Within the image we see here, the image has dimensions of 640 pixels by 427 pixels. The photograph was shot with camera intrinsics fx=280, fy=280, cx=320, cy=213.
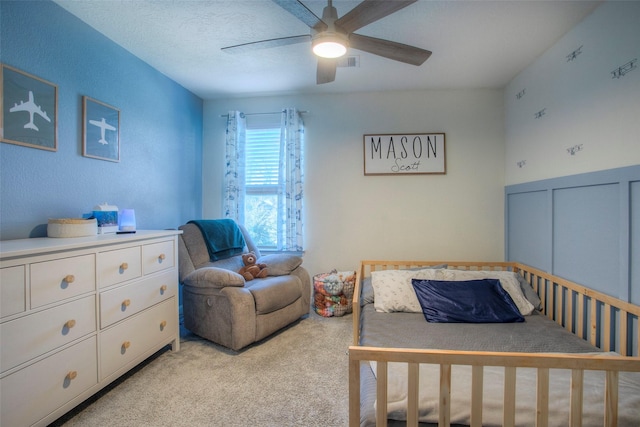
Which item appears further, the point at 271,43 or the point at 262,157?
the point at 262,157

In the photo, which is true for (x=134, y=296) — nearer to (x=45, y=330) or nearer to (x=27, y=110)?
(x=45, y=330)

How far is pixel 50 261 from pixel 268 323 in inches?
58.7

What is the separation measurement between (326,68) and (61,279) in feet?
6.47

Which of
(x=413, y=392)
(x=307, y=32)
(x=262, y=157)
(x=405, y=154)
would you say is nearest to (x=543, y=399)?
(x=413, y=392)

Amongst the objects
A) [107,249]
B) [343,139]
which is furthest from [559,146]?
[107,249]

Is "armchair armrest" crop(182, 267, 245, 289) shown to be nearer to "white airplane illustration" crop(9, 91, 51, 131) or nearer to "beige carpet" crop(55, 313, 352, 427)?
"beige carpet" crop(55, 313, 352, 427)

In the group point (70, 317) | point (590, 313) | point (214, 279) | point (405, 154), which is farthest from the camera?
point (405, 154)

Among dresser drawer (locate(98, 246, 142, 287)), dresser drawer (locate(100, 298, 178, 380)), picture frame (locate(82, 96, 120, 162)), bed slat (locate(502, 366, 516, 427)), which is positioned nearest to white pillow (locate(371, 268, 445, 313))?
bed slat (locate(502, 366, 516, 427))

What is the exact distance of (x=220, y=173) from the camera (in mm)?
3443

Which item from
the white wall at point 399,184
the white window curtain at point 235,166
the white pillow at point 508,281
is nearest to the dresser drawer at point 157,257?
the white window curtain at point 235,166

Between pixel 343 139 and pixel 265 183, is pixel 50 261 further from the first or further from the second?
pixel 343 139

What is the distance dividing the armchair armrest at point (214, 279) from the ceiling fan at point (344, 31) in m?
1.62

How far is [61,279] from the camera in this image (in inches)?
54.7

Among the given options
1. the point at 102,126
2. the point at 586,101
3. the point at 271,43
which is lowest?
the point at 102,126
